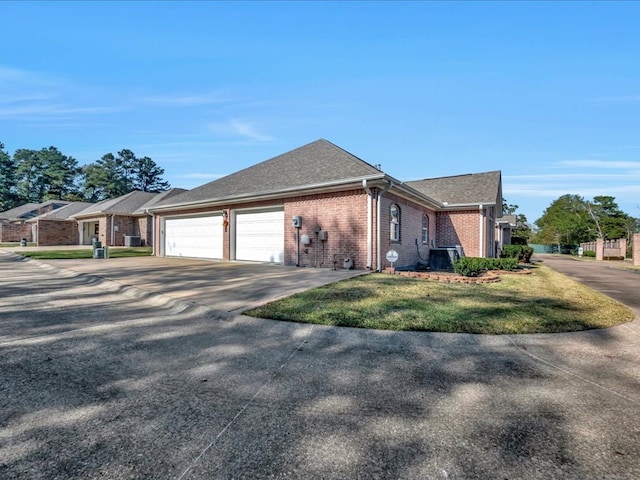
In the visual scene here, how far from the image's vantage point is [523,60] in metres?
10.4

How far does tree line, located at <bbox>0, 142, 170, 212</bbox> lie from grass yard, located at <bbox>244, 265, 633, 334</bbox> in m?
66.0

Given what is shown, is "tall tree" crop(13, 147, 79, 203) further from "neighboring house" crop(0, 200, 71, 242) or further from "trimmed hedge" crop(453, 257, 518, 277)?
"trimmed hedge" crop(453, 257, 518, 277)

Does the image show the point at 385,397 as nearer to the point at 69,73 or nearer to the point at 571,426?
the point at 571,426

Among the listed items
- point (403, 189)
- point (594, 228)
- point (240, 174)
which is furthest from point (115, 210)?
point (594, 228)

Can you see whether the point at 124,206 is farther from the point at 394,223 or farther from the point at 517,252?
the point at 517,252

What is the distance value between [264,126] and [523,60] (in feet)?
35.6

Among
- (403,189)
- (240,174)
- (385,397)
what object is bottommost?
(385,397)

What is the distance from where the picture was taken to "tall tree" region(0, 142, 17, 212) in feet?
196

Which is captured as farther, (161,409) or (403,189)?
(403,189)

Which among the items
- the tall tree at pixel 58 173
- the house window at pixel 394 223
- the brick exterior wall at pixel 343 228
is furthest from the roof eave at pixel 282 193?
the tall tree at pixel 58 173

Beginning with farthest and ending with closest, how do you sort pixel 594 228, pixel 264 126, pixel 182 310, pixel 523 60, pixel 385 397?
pixel 594 228 → pixel 264 126 → pixel 523 60 → pixel 182 310 → pixel 385 397

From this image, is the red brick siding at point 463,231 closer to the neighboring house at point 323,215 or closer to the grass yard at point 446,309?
the neighboring house at point 323,215

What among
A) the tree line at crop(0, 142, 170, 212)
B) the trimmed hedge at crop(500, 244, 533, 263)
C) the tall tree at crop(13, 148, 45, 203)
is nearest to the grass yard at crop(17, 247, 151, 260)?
the trimmed hedge at crop(500, 244, 533, 263)

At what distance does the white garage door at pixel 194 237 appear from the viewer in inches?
605
